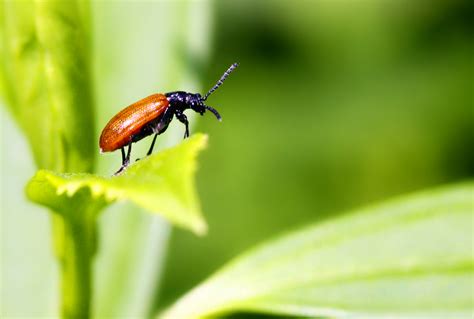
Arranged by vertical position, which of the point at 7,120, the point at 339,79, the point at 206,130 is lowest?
the point at 7,120

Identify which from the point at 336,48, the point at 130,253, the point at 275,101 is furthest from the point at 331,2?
the point at 130,253

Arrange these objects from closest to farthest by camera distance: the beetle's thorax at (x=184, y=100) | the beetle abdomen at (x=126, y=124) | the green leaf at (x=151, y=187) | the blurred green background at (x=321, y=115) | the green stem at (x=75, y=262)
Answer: the green leaf at (x=151, y=187)
the green stem at (x=75, y=262)
the beetle abdomen at (x=126, y=124)
the beetle's thorax at (x=184, y=100)
the blurred green background at (x=321, y=115)

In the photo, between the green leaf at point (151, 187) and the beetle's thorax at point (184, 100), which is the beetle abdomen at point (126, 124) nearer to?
the beetle's thorax at point (184, 100)

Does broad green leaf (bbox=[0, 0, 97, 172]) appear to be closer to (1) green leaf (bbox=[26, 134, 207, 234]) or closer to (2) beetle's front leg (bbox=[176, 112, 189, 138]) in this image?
(1) green leaf (bbox=[26, 134, 207, 234])

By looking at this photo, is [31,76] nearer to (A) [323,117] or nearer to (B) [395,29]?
(A) [323,117]

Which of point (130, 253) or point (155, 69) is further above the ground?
point (155, 69)

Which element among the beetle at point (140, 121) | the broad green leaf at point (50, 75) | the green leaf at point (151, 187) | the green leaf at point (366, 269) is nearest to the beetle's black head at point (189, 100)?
the beetle at point (140, 121)

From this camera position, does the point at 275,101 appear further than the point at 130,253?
Yes
